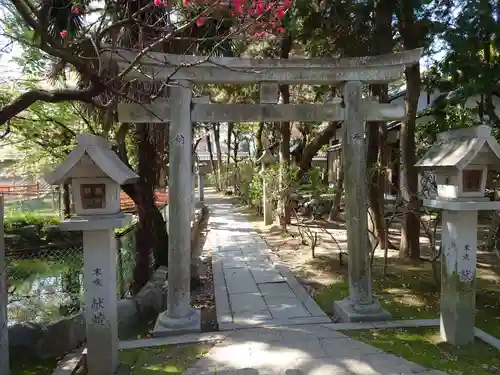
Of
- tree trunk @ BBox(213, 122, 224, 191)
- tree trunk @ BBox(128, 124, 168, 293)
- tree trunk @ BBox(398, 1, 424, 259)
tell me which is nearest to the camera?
tree trunk @ BBox(128, 124, 168, 293)

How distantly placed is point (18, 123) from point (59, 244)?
415cm

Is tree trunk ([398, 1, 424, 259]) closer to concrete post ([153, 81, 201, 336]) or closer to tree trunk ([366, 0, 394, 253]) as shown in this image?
tree trunk ([366, 0, 394, 253])

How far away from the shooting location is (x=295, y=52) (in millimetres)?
13367

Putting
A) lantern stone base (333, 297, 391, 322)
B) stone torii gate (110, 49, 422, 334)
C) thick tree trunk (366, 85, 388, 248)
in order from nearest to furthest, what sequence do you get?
stone torii gate (110, 49, 422, 334)
lantern stone base (333, 297, 391, 322)
thick tree trunk (366, 85, 388, 248)

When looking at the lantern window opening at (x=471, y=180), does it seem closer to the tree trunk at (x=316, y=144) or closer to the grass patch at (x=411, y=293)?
the grass patch at (x=411, y=293)

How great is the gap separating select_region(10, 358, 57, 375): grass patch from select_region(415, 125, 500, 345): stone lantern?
4.75m

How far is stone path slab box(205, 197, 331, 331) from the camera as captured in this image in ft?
18.3

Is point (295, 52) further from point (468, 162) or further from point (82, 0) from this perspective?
point (468, 162)

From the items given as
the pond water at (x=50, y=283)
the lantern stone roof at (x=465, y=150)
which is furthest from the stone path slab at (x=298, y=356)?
the pond water at (x=50, y=283)

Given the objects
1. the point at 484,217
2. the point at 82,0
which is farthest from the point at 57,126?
the point at 484,217

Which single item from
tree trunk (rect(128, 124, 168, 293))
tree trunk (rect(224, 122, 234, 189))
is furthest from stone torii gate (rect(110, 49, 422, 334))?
tree trunk (rect(224, 122, 234, 189))

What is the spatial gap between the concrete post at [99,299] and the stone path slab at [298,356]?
2.92 ft

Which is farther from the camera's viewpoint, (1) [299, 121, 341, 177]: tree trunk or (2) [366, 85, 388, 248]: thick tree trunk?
(1) [299, 121, 341, 177]: tree trunk

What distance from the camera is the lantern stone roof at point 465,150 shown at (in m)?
4.23
